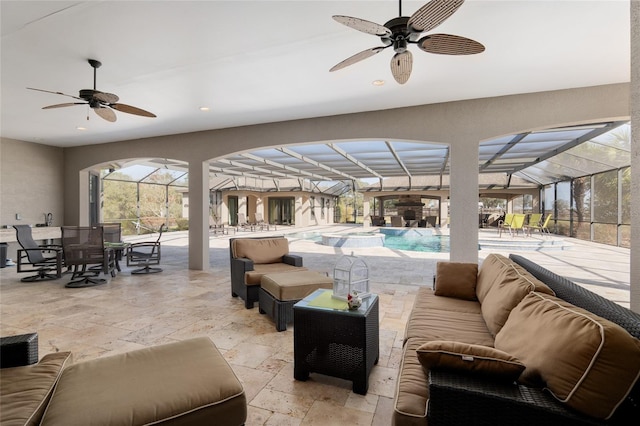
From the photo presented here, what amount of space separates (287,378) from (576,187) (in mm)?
14880

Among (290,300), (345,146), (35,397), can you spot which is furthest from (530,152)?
(35,397)

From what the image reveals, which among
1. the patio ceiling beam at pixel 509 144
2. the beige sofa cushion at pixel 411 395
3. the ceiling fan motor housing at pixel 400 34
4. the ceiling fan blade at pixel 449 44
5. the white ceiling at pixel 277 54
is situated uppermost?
the white ceiling at pixel 277 54

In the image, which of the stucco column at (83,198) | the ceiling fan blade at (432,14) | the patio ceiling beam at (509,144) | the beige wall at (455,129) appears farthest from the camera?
the stucco column at (83,198)

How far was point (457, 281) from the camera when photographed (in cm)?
316

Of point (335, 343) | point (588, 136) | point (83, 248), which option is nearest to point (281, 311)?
point (335, 343)

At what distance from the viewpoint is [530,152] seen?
29.6 ft

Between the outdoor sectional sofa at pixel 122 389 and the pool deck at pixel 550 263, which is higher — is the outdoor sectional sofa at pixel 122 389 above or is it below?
above

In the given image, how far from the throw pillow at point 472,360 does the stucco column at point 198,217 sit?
630cm

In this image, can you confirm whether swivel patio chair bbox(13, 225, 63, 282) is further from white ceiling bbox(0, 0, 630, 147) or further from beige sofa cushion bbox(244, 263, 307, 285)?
beige sofa cushion bbox(244, 263, 307, 285)

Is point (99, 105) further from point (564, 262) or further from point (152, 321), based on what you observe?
point (564, 262)

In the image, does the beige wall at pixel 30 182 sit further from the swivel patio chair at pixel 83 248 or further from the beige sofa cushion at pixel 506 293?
the beige sofa cushion at pixel 506 293

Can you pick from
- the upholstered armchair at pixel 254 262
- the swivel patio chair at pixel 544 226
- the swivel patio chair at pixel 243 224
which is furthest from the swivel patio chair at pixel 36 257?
the swivel patio chair at pixel 544 226

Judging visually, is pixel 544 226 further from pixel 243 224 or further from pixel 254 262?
pixel 243 224

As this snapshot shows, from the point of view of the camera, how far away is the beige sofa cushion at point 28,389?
1322 millimetres
